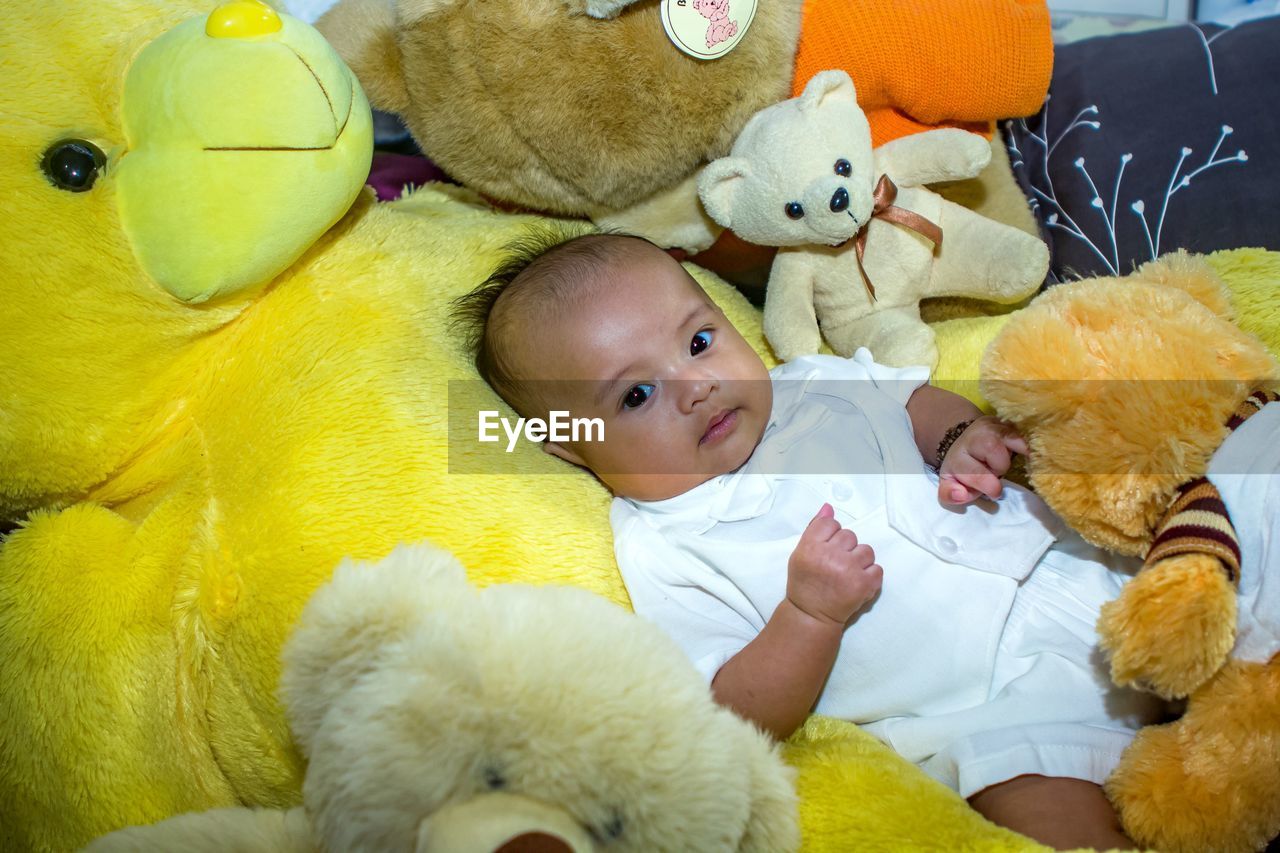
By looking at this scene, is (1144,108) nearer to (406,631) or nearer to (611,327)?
(611,327)

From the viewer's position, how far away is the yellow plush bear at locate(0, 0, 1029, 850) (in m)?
0.95

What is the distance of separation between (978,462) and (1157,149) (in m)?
0.68

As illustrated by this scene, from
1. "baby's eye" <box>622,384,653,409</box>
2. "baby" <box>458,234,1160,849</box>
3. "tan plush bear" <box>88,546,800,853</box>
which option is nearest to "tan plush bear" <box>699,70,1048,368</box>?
"baby" <box>458,234,1160,849</box>

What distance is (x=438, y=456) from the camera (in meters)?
1.06

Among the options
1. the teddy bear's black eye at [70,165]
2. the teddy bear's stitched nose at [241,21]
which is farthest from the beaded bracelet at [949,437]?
the teddy bear's black eye at [70,165]

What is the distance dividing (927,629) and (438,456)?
0.59 metres

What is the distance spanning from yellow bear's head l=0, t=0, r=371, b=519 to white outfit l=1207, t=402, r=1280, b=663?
0.95m

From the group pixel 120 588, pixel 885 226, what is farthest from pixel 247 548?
pixel 885 226

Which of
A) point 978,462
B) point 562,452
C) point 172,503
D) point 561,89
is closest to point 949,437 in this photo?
point 978,462

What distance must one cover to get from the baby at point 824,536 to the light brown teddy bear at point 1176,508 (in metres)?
0.12

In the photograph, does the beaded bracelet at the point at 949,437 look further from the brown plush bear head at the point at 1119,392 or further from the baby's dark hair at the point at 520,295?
the baby's dark hair at the point at 520,295

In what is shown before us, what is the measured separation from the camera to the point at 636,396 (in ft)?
3.85

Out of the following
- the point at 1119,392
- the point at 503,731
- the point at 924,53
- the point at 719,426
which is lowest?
the point at 719,426

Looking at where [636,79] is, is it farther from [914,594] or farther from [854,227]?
[914,594]
